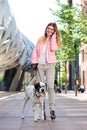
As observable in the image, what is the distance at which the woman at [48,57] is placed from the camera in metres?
10.7

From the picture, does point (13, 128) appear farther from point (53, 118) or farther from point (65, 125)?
point (53, 118)

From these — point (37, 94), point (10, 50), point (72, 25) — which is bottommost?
point (37, 94)

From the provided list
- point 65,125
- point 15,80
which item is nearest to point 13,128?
point 65,125

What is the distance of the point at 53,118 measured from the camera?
35.1ft

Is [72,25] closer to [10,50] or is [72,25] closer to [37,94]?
[37,94]

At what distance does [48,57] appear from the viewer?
1079 cm

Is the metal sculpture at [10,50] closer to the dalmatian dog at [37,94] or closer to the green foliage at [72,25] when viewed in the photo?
the green foliage at [72,25]

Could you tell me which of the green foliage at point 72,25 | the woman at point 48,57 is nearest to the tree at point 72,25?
the green foliage at point 72,25

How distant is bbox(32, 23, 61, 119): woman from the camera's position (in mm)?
10719

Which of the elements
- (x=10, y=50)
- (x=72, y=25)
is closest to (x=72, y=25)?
(x=72, y=25)

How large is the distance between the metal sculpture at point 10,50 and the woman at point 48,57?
4708cm

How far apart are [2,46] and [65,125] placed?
57521 mm

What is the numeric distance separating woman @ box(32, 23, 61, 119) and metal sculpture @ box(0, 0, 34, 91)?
47077 mm

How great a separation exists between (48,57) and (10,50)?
6002cm
